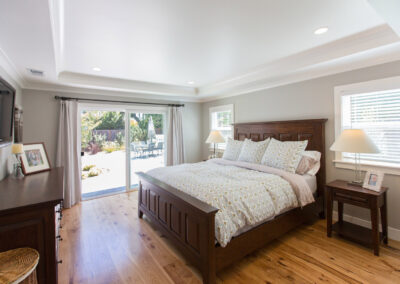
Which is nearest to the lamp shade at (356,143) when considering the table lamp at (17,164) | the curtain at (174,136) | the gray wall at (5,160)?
the curtain at (174,136)

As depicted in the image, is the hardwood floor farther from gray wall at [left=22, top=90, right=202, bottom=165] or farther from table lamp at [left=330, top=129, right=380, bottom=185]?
gray wall at [left=22, top=90, right=202, bottom=165]

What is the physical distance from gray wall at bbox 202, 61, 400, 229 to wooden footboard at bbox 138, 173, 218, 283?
231 centimetres

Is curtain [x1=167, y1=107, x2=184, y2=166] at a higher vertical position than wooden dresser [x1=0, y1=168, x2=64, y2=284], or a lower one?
higher

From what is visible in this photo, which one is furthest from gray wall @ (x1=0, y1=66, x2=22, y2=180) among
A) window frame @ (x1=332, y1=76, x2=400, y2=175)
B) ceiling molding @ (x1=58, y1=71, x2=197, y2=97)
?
window frame @ (x1=332, y1=76, x2=400, y2=175)

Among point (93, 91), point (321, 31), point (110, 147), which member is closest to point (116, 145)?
point (110, 147)

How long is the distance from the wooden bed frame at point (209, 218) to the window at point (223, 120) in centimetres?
130

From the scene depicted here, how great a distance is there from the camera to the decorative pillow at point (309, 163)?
294 cm

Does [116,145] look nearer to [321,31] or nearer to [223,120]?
[223,120]

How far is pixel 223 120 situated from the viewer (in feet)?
16.7

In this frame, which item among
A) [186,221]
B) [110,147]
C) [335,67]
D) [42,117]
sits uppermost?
[335,67]

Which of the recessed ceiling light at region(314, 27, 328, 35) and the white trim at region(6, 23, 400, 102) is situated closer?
the recessed ceiling light at region(314, 27, 328, 35)

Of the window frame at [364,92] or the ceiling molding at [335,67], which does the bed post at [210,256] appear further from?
the ceiling molding at [335,67]

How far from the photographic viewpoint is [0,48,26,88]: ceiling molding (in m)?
2.24

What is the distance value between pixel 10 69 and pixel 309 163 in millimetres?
4327
